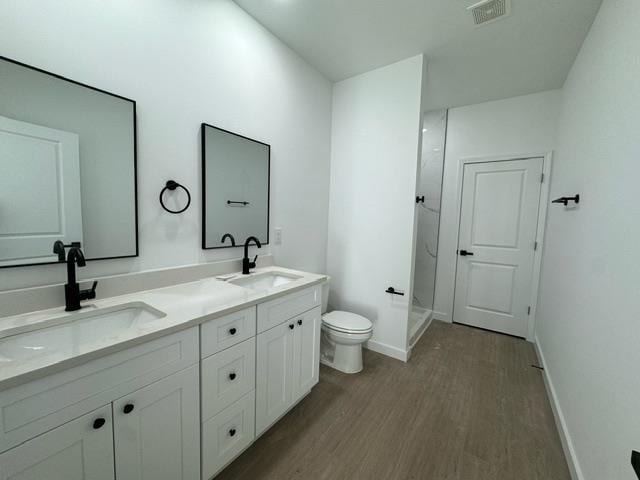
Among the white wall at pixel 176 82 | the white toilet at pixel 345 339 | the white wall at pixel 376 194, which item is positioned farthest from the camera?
the white wall at pixel 376 194

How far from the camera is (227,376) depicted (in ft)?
4.03

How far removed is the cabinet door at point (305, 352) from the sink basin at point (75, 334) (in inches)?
32.5

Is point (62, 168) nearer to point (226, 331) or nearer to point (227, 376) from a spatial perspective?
point (226, 331)

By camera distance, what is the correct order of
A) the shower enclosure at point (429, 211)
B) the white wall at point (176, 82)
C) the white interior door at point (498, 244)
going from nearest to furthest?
the white wall at point (176, 82) → the white interior door at point (498, 244) → the shower enclosure at point (429, 211)

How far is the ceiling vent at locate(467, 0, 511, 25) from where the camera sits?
164cm

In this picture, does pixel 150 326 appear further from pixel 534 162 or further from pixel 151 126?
pixel 534 162

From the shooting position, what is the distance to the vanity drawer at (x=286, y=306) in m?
1.39

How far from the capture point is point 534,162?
9.27 ft

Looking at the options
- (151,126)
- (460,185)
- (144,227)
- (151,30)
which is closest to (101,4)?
(151,30)

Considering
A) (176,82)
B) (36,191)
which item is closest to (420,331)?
(176,82)

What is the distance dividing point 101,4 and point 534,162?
3675 millimetres

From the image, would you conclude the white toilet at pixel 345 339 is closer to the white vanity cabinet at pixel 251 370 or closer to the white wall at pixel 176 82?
the white vanity cabinet at pixel 251 370

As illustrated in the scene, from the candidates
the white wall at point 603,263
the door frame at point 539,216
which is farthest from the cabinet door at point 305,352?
the door frame at point 539,216

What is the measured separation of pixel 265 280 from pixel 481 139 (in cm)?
294
